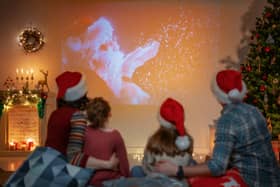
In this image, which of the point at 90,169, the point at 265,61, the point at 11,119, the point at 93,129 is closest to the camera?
the point at 90,169

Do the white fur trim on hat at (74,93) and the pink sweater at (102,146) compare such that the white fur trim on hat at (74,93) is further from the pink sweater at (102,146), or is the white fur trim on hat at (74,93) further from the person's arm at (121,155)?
the person's arm at (121,155)

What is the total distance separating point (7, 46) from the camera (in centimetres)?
744

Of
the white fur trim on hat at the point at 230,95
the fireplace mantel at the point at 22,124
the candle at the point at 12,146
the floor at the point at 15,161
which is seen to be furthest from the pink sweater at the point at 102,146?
the candle at the point at 12,146

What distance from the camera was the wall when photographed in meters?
7.36

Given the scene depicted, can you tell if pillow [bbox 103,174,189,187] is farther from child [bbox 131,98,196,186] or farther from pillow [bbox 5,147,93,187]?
pillow [bbox 5,147,93,187]

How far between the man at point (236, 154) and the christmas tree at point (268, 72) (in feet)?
10.5

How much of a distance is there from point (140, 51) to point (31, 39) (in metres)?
1.89

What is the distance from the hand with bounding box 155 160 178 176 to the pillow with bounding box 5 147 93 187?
14.6 inches

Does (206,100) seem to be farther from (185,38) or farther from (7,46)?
(7,46)

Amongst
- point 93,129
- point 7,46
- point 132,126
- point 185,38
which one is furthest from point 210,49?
point 93,129

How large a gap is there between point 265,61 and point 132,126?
281 cm

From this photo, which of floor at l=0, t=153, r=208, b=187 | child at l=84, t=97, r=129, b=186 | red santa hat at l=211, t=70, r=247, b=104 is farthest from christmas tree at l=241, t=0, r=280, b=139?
child at l=84, t=97, r=129, b=186

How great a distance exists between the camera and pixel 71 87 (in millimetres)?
2559

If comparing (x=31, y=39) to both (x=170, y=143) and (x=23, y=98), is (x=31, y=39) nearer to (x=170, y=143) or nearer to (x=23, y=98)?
(x=23, y=98)
